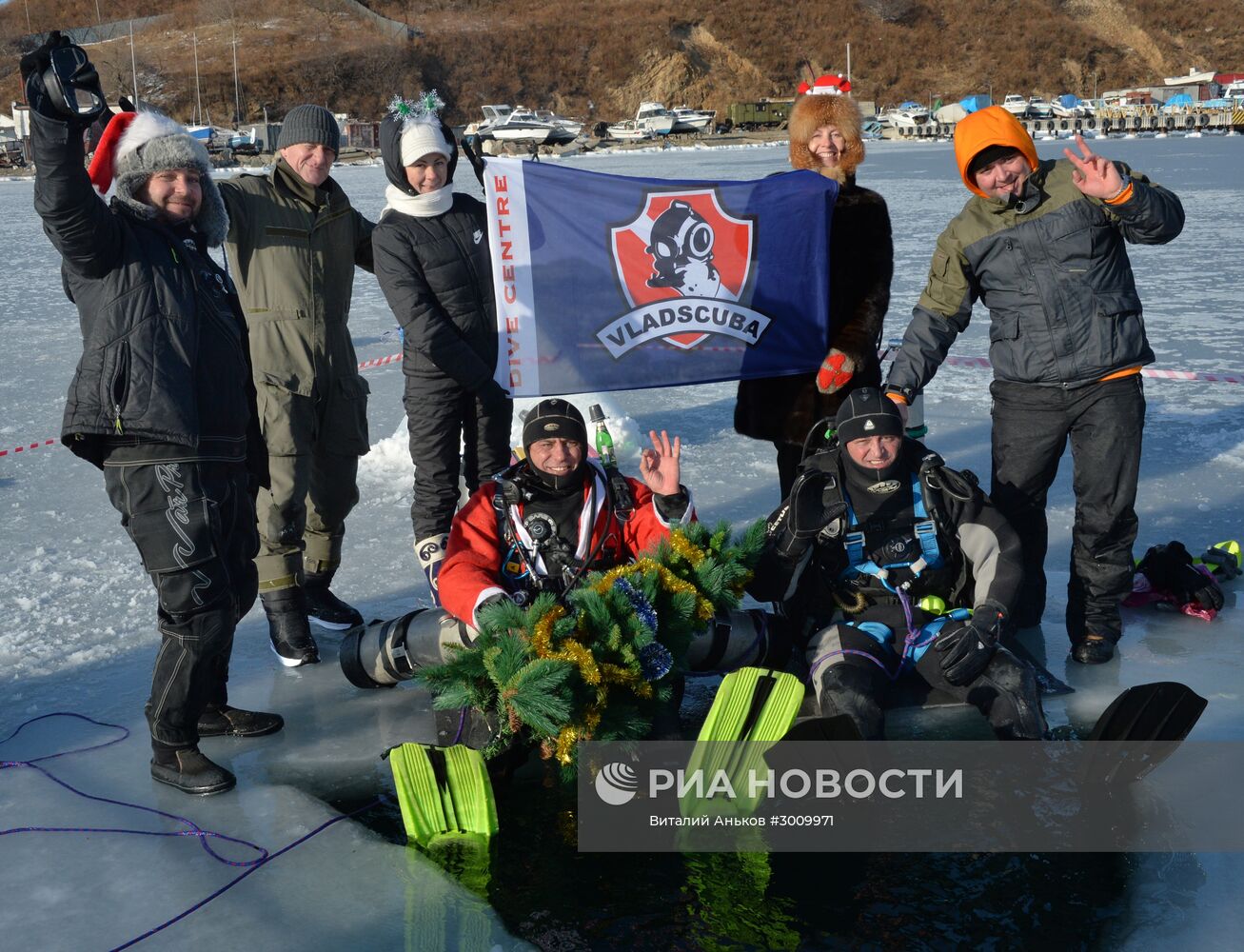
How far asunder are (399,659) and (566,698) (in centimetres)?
91

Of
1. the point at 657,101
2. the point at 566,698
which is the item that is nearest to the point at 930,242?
the point at 566,698

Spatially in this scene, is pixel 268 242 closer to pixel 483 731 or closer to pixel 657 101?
pixel 483 731

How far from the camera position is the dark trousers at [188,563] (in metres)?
3.04

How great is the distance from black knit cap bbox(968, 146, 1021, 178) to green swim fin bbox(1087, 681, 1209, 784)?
1.65 m

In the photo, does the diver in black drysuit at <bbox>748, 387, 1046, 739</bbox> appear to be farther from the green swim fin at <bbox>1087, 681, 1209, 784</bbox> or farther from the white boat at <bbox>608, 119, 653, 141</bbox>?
the white boat at <bbox>608, 119, 653, 141</bbox>

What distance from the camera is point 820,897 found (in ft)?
8.92

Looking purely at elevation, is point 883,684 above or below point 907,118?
below

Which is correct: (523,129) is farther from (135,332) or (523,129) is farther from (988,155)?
(135,332)

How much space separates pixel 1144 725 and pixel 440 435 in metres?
2.54

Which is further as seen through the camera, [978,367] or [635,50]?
[635,50]

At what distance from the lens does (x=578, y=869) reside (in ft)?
9.37

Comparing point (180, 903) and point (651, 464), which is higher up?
point (651, 464)

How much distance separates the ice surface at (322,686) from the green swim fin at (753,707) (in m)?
0.70

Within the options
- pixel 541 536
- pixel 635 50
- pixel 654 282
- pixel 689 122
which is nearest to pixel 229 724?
pixel 541 536
